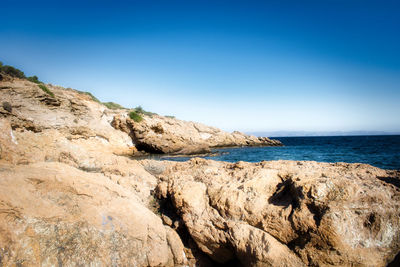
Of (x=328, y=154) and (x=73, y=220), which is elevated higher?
(x=73, y=220)

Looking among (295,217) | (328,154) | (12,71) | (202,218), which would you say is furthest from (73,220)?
(12,71)

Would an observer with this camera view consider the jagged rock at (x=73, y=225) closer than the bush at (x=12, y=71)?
Yes

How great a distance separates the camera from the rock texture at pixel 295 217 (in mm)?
3350

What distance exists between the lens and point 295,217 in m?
3.73

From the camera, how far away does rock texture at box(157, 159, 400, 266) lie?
11.0 ft

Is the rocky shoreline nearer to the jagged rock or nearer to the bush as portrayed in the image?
the jagged rock

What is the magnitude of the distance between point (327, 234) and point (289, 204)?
82 centimetres

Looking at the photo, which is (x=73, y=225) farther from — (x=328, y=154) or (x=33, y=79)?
(x=33, y=79)

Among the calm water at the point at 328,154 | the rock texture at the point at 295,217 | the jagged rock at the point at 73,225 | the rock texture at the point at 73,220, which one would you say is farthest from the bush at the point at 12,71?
the rock texture at the point at 295,217

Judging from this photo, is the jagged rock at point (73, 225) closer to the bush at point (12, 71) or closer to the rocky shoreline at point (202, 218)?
the rocky shoreline at point (202, 218)

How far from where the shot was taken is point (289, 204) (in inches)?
160

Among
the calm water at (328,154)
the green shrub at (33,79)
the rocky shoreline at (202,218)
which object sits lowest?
the calm water at (328,154)

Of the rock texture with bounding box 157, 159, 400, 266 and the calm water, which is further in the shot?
the calm water

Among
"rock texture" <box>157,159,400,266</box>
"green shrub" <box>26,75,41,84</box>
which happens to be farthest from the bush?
"rock texture" <box>157,159,400,266</box>
